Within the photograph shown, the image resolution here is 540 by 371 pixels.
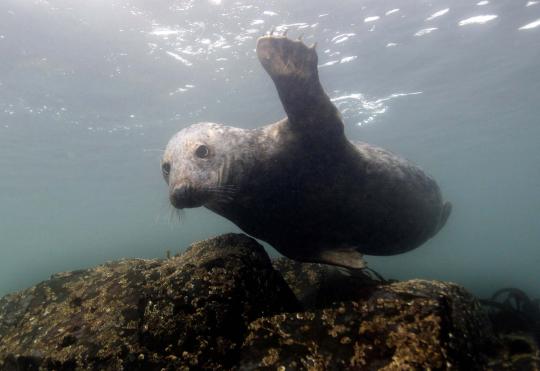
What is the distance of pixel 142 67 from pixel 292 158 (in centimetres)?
1353

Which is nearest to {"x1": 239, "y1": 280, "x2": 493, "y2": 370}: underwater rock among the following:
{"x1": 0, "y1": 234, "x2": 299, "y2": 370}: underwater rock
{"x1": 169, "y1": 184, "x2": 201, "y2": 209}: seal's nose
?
{"x1": 0, "y1": 234, "x2": 299, "y2": 370}: underwater rock

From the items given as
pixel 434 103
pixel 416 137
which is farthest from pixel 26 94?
pixel 416 137

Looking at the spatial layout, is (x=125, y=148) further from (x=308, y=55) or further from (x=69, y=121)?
(x=308, y=55)

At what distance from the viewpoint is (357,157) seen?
419cm

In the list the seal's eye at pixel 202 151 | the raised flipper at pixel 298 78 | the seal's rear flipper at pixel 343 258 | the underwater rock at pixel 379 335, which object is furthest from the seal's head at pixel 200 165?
the underwater rock at pixel 379 335

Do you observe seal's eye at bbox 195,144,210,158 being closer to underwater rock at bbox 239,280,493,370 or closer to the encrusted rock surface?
the encrusted rock surface

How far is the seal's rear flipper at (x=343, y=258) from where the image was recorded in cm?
336

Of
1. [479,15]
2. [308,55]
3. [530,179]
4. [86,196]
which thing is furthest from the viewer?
[530,179]

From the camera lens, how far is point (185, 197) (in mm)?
3174

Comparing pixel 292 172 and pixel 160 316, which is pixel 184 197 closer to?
pixel 160 316

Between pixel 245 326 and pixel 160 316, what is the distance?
529 mm

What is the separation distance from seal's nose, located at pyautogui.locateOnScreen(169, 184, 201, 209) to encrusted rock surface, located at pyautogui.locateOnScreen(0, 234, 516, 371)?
1.43 feet

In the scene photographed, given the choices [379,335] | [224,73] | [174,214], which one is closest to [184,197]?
[174,214]

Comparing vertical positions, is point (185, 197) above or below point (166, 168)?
below
